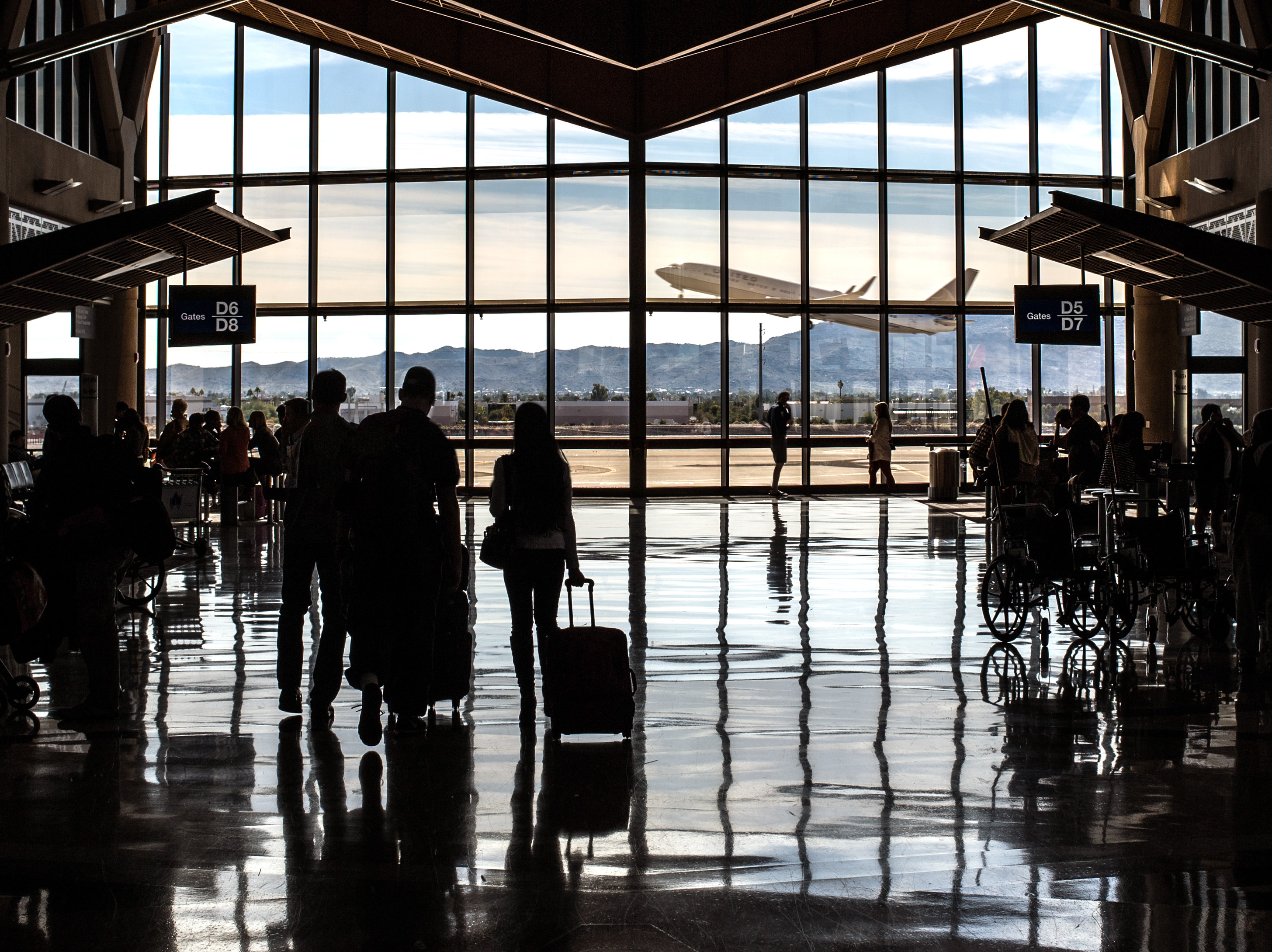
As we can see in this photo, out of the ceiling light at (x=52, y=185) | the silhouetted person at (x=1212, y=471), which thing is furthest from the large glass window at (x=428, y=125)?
the silhouetted person at (x=1212, y=471)

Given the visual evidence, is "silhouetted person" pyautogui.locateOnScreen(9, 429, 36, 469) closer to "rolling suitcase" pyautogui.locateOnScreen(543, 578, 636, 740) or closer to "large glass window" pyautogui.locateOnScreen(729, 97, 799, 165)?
"rolling suitcase" pyautogui.locateOnScreen(543, 578, 636, 740)

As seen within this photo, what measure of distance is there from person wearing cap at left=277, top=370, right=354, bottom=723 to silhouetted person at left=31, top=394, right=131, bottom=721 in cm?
91

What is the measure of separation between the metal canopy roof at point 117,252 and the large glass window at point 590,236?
9.68 meters

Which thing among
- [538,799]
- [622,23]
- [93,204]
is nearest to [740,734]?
[538,799]

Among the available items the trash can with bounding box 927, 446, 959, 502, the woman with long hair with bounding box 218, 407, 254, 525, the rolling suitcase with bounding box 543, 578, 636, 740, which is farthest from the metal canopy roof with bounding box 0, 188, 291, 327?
the trash can with bounding box 927, 446, 959, 502

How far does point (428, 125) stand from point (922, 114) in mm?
9873

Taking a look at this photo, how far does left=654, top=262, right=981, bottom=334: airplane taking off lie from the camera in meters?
26.2

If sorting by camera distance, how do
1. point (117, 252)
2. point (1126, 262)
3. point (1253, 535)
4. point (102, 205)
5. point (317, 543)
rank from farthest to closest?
point (102, 205) < point (1126, 262) < point (117, 252) < point (1253, 535) < point (317, 543)

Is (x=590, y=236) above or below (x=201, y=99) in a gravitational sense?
below

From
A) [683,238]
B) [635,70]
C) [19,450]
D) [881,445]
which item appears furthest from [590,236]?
[19,450]

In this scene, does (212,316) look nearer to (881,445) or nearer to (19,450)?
(19,450)

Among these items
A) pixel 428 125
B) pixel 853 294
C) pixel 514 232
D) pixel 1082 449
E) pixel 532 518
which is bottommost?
pixel 532 518

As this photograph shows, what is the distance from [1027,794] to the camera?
18.3 feet

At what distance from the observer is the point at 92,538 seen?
706cm
